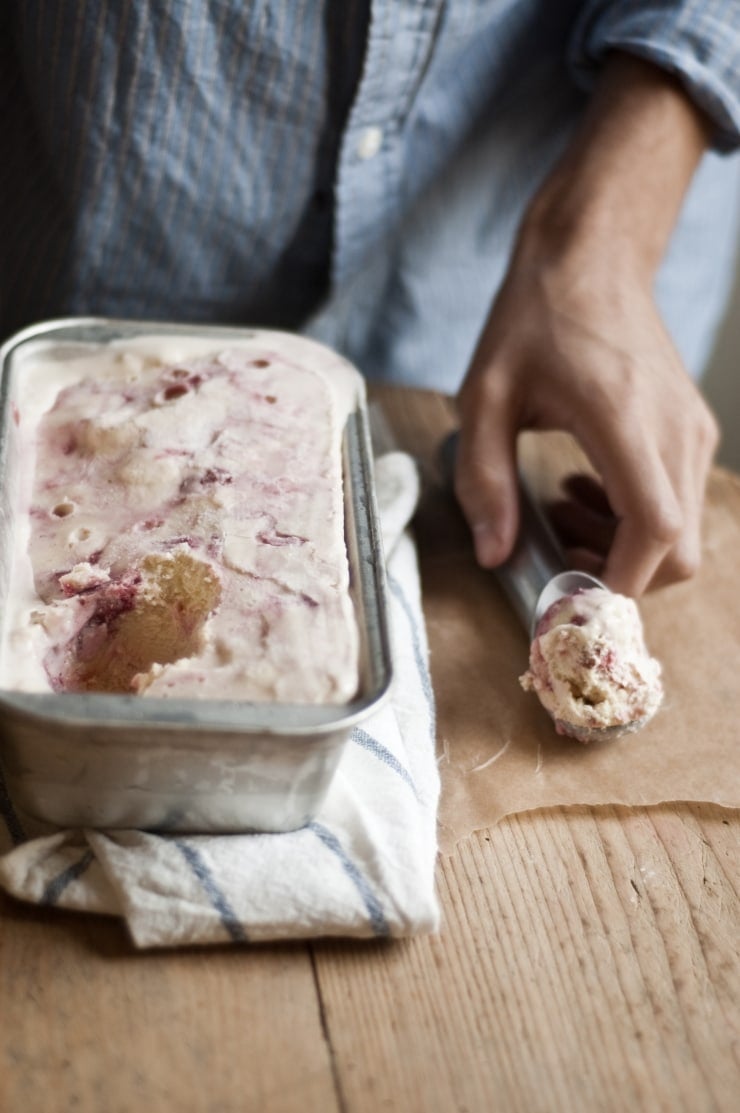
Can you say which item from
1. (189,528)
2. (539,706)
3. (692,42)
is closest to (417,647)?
(539,706)

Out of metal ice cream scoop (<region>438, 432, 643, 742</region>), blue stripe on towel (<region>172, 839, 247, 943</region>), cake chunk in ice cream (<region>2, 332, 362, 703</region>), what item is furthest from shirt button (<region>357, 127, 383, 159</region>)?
blue stripe on towel (<region>172, 839, 247, 943</region>)

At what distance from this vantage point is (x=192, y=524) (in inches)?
31.6

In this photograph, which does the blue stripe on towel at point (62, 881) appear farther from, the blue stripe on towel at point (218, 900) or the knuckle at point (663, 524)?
the knuckle at point (663, 524)

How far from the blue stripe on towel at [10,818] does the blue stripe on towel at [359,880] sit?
0.20 m

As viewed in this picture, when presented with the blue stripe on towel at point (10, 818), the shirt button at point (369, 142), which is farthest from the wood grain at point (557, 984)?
the shirt button at point (369, 142)

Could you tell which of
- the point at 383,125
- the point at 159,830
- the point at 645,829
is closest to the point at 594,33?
the point at 383,125

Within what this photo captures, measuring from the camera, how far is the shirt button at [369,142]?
1.15 m

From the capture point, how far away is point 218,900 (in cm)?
70

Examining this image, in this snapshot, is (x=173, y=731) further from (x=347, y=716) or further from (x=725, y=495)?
(x=725, y=495)

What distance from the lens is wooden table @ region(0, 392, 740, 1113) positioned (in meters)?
0.64

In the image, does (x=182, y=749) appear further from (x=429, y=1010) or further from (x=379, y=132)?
(x=379, y=132)

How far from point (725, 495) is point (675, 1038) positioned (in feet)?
2.23

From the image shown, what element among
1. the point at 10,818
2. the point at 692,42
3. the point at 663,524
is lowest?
the point at 10,818

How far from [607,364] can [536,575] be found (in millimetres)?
227
